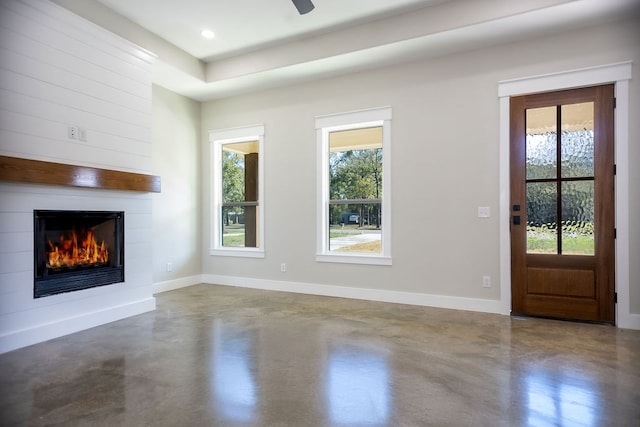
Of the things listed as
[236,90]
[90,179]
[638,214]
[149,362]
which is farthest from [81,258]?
[638,214]

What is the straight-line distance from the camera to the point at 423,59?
430 centimetres

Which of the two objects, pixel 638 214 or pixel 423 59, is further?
pixel 423 59

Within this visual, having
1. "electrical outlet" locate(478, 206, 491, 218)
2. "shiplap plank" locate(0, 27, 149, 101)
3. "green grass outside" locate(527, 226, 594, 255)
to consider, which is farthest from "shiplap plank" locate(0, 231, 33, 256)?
"green grass outside" locate(527, 226, 594, 255)

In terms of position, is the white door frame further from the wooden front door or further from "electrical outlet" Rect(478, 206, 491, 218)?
"electrical outlet" Rect(478, 206, 491, 218)

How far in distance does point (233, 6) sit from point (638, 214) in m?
4.58

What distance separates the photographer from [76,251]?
11.8 feet

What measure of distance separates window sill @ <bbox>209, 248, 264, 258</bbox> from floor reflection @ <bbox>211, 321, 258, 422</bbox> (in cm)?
203

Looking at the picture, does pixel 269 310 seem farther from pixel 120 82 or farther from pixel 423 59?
pixel 423 59

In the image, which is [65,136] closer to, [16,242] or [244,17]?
[16,242]

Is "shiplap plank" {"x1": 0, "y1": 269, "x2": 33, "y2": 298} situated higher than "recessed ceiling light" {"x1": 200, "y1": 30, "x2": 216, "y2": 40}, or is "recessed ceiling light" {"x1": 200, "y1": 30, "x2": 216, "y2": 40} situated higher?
"recessed ceiling light" {"x1": 200, "y1": 30, "x2": 216, "y2": 40}

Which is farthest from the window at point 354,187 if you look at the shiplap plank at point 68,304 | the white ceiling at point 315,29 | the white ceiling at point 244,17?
the shiplap plank at point 68,304

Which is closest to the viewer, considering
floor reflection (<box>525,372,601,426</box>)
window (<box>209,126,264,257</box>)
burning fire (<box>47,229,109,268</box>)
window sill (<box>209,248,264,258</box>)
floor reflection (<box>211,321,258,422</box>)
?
floor reflection (<box>525,372,601,426</box>)

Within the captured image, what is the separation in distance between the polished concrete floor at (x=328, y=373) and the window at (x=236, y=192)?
6.49 feet

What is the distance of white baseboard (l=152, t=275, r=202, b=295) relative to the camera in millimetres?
5062
